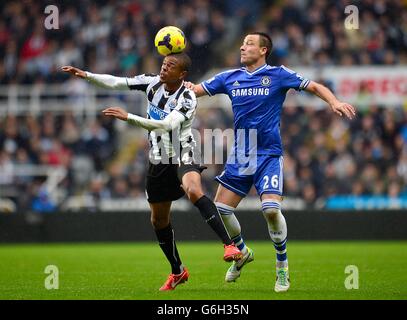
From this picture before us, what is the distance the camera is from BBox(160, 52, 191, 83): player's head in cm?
878

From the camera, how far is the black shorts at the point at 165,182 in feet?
28.9

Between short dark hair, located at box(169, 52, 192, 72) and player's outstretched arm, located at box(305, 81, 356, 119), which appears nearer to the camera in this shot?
player's outstretched arm, located at box(305, 81, 356, 119)

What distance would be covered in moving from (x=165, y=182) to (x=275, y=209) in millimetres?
1135

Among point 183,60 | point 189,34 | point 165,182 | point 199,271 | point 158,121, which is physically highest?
point 189,34

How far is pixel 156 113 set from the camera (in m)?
8.93

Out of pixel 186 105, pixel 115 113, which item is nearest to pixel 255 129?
pixel 186 105

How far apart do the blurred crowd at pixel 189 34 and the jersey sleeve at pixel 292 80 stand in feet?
37.2

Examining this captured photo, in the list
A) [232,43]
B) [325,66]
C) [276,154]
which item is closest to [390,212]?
[325,66]

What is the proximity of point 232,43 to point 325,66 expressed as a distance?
9.11ft

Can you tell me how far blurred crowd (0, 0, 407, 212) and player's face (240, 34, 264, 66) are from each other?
9.16 metres
